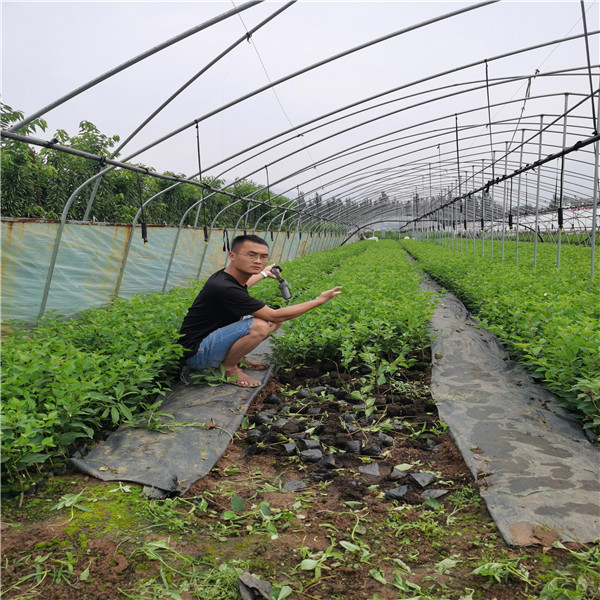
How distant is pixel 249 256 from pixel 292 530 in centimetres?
258

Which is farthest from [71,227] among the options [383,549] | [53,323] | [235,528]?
[383,549]

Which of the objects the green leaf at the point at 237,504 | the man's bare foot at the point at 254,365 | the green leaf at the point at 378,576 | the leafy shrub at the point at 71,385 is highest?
the leafy shrub at the point at 71,385

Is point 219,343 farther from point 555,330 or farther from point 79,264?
point 79,264

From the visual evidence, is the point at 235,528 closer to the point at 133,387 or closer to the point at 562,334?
the point at 133,387

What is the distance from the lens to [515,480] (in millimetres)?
2818

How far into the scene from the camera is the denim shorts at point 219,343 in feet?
15.1

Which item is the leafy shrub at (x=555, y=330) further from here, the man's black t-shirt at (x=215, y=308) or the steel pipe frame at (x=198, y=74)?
the steel pipe frame at (x=198, y=74)

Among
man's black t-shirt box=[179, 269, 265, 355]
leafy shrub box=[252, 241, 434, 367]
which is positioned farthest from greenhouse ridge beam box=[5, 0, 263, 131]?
leafy shrub box=[252, 241, 434, 367]

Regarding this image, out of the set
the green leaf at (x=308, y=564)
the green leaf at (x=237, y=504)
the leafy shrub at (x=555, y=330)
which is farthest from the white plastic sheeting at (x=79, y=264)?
the leafy shrub at (x=555, y=330)

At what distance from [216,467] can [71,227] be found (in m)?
4.95

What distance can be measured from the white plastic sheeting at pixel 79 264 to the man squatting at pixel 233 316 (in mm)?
2749

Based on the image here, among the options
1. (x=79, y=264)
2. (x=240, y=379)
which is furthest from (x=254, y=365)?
(x=79, y=264)

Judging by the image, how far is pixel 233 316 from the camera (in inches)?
189

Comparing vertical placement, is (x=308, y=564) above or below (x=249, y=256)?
below
